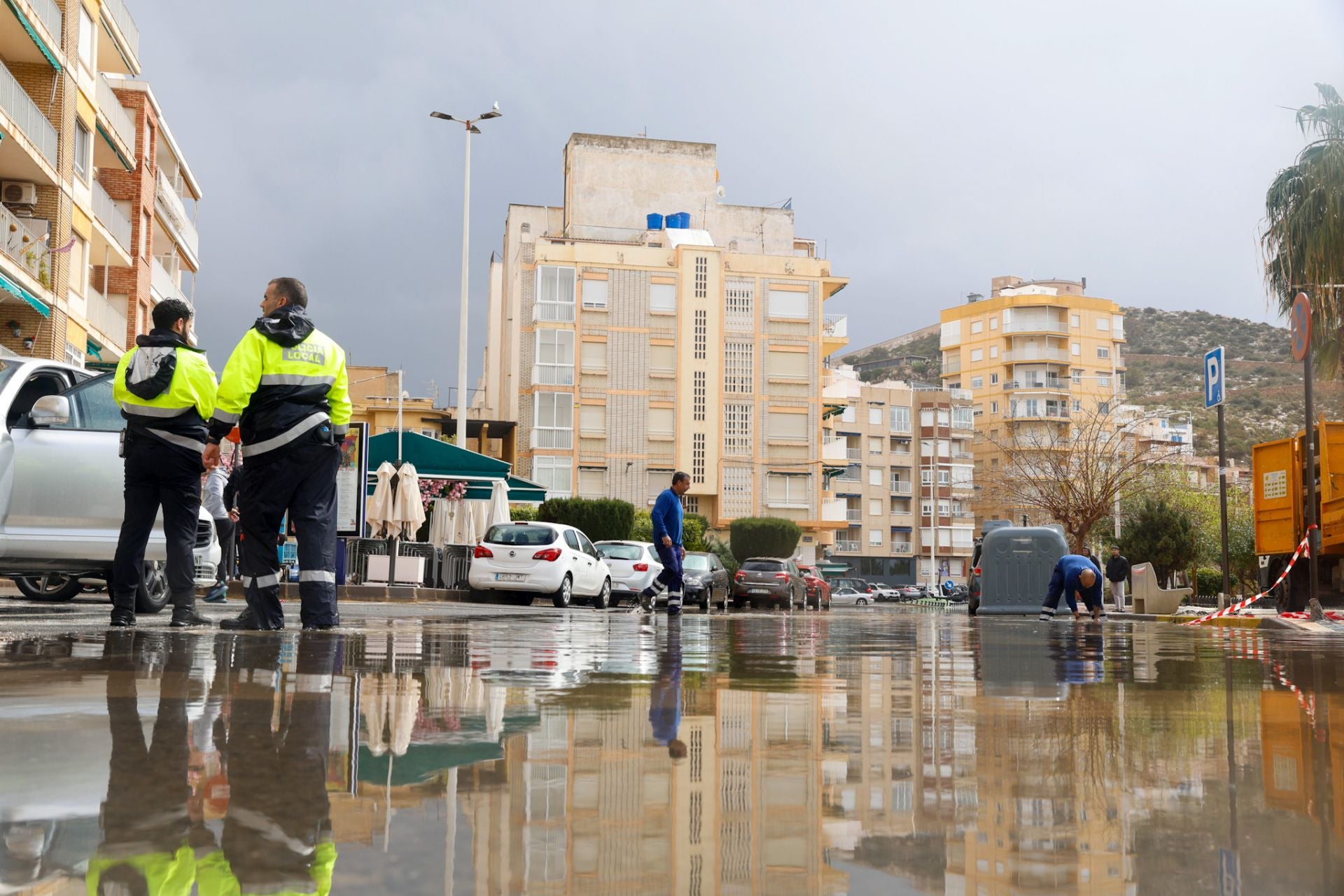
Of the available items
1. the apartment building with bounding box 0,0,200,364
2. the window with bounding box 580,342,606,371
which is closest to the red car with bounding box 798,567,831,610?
the apartment building with bounding box 0,0,200,364

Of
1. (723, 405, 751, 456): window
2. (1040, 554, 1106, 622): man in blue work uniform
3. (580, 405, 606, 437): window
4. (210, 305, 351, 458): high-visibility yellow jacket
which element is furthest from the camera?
(723, 405, 751, 456): window

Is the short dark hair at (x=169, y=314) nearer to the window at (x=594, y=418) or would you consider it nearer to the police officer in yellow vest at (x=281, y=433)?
the police officer in yellow vest at (x=281, y=433)

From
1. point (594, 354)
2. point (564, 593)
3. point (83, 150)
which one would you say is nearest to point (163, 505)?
point (564, 593)

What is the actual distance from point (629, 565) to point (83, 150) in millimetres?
19484

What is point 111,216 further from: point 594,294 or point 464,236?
point 594,294

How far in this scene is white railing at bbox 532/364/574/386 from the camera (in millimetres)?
69688

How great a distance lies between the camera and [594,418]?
231 ft

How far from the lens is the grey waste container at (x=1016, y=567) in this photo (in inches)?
919

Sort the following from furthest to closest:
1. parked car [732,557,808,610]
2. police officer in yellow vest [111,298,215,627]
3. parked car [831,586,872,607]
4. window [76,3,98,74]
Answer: parked car [831,586,872,607]
parked car [732,557,808,610]
window [76,3,98,74]
police officer in yellow vest [111,298,215,627]

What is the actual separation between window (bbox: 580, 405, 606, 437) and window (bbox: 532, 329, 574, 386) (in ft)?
5.16

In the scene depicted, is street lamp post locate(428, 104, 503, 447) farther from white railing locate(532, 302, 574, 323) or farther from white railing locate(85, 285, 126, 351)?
white railing locate(532, 302, 574, 323)

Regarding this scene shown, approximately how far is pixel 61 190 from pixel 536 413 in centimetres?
3652

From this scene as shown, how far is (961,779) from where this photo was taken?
3.07 meters

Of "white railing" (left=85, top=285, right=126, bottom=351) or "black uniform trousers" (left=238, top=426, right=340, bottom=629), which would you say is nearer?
"black uniform trousers" (left=238, top=426, right=340, bottom=629)
